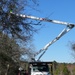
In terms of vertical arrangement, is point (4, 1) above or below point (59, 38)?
below

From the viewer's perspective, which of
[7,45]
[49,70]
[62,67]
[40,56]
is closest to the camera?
[7,45]

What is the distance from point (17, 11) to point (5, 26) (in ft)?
3.48

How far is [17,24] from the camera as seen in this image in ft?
54.0

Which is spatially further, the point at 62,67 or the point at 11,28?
the point at 62,67

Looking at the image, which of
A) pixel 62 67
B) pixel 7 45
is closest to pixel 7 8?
pixel 7 45

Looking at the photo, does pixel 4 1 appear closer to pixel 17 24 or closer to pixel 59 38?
pixel 17 24

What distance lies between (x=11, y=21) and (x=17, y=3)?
38.2 inches

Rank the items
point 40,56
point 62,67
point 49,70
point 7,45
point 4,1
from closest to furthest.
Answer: point 4,1
point 7,45
point 49,70
point 40,56
point 62,67

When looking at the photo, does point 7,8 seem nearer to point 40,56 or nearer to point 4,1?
point 4,1

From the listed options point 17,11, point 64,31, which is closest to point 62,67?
point 64,31

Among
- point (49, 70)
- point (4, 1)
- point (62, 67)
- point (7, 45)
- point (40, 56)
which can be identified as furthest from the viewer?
point (62, 67)

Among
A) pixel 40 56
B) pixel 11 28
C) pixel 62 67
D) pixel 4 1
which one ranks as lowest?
pixel 11 28

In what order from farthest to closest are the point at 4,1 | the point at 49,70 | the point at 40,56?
the point at 40,56, the point at 49,70, the point at 4,1

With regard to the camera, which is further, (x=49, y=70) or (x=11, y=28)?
(x=49, y=70)
